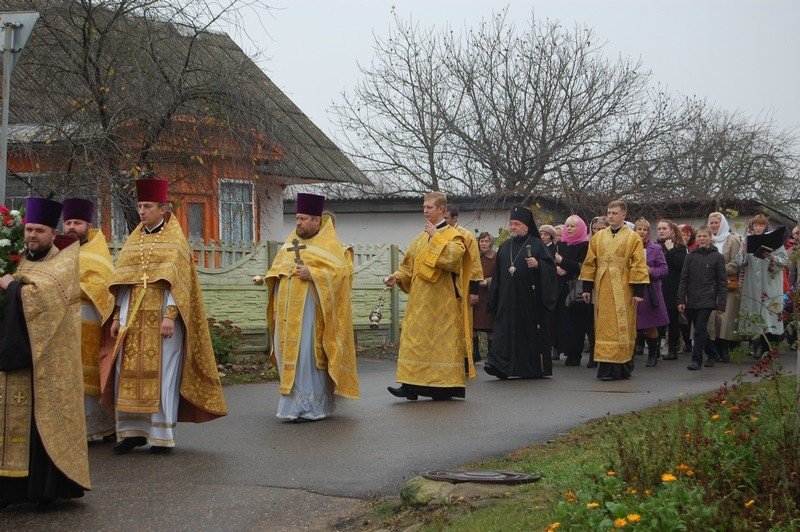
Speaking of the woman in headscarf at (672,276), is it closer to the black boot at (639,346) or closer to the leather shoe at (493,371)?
the black boot at (639,346)

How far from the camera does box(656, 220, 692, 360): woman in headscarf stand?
17203 millimetres

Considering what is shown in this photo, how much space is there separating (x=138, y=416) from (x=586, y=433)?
3599mm

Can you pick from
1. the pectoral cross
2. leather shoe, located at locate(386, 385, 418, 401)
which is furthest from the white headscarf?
the pectoral cross

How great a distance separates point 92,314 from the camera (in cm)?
986

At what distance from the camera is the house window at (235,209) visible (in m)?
18.3

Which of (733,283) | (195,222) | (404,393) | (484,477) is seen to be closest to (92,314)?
(404,393)

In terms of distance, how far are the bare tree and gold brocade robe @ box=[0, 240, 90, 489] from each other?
7.61 meters

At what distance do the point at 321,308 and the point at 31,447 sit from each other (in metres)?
4.25

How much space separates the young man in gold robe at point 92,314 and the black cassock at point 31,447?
2430 millimetres

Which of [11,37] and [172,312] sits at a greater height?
[11,37]

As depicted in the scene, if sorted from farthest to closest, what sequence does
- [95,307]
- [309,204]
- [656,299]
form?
[656,299], [309,204], [95,307]

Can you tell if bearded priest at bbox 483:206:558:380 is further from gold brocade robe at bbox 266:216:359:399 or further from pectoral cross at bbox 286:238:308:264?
pectoral cross at bbox 286:238:308:264

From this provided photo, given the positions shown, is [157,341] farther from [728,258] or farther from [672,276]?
[728,258]

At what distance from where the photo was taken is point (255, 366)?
621 inches
